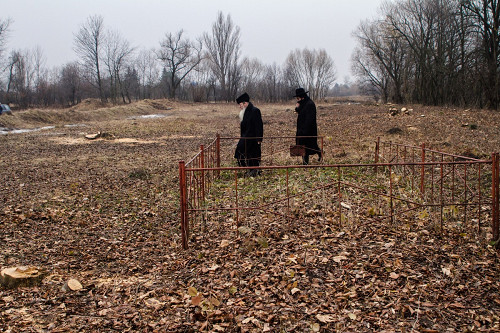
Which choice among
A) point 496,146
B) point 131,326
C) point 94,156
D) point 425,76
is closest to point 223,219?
point 131,326

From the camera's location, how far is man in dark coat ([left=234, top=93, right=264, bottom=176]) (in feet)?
26.2

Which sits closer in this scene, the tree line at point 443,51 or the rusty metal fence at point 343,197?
the rusty metal fence at point 343,197

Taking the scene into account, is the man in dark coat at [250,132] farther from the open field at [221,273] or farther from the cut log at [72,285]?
the cut log at [72,285]

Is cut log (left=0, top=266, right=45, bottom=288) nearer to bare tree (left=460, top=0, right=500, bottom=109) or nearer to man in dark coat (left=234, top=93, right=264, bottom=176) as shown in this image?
man in dark coat (left=234, top=93, right=264, bottom=176)

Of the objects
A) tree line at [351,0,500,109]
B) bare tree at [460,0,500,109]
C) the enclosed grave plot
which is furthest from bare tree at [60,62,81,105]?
the enclosed grave plot

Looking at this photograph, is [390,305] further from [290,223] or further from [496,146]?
[496,146]

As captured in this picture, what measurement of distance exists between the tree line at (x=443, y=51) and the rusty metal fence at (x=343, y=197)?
17.1 meters

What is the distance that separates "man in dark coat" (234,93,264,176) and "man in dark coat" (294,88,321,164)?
994mm

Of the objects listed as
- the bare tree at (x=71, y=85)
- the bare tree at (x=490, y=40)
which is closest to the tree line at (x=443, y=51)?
the bare tree at (x=490, y=40)

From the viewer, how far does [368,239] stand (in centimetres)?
430

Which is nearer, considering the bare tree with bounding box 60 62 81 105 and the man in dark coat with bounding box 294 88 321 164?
the man in dark coat with bounding box 294 88 321 164

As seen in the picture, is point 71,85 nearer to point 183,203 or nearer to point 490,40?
point 490,40

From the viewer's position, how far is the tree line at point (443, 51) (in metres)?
20.8

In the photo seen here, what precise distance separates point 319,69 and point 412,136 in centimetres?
4913
